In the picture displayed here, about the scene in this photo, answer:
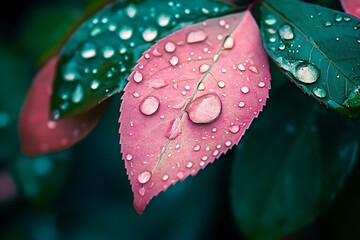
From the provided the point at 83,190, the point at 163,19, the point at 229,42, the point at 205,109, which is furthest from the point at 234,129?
the point at 83,190

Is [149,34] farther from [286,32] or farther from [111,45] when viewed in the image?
[286,32]

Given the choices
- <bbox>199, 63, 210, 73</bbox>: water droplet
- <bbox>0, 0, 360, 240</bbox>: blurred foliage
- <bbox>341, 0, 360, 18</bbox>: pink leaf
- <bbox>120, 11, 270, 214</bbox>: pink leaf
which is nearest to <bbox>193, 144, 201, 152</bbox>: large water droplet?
<bbox>120, 11, 270, 214</bbox>: pink leaf

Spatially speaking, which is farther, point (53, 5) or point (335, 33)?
point (53, 5)

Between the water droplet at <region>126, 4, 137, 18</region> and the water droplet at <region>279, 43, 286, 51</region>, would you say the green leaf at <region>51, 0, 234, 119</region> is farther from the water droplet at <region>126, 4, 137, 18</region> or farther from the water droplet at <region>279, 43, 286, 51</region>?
the water droplet at <region>279, 43, 286, 51</region>

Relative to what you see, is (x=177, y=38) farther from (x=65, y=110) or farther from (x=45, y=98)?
(x=45, y=98)

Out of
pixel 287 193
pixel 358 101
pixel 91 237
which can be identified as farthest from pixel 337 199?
pixel 91 237

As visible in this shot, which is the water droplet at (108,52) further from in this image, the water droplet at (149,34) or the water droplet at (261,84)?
the water droplet at (261,84)
